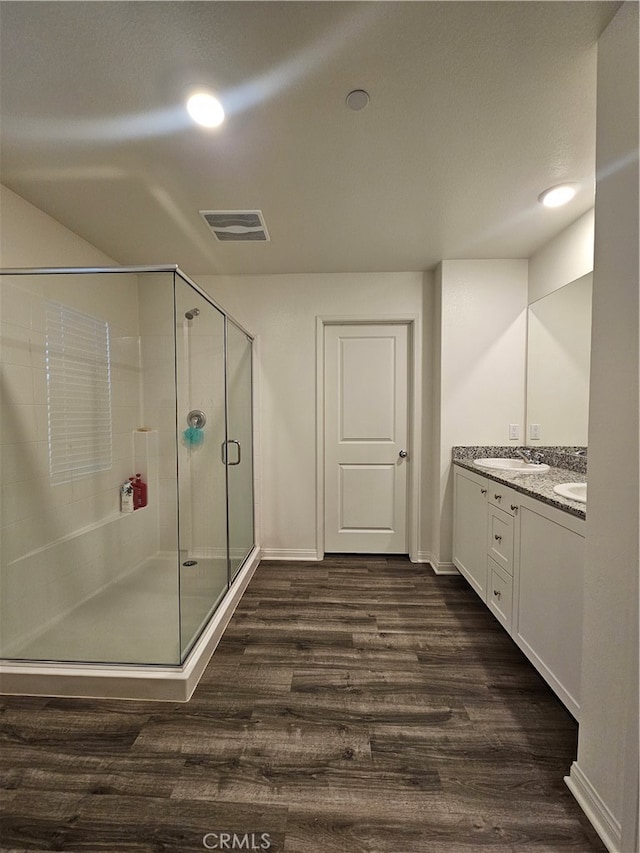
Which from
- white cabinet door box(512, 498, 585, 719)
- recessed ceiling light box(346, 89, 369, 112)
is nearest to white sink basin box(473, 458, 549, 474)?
white cabinet door box(512, 498, 585, 719)

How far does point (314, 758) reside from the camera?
130 centimetres

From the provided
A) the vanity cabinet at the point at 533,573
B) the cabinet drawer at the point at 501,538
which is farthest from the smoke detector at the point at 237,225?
the cabinet drawer at the point at 501,538

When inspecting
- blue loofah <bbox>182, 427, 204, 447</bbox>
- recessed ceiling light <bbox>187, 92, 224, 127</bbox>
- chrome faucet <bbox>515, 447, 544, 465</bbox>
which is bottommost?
chrome faucet <bbox>515, 447, 544, 465</bbox>

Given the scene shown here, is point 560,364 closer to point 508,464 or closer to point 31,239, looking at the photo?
point 508,464

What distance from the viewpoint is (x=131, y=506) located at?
8.41ft

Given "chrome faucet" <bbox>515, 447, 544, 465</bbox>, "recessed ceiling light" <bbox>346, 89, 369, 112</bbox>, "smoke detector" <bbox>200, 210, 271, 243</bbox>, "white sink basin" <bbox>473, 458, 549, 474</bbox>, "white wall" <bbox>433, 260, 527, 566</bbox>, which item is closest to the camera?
"recessed ceiling light" <bbox>346, 89, 369, 112</bbox>

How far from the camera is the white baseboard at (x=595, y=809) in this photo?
1.02 meters

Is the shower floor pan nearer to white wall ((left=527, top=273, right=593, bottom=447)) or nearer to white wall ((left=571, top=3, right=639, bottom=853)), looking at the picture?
white wall ((left=571, top=3, right=639, bottom=853))

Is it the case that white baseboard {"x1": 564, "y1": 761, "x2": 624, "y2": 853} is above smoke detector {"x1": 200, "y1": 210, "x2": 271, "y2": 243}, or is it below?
below

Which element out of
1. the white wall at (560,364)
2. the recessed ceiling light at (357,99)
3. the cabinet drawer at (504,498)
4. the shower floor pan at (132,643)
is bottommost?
the shower floor pan at (132,643)

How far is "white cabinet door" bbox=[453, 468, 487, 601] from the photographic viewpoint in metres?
2.22

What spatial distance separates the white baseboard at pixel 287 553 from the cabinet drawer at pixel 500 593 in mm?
1456

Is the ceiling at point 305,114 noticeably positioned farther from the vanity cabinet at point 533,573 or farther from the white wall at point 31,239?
the vanity cabinet at point 533,573

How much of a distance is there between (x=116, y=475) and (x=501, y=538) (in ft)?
8.05
